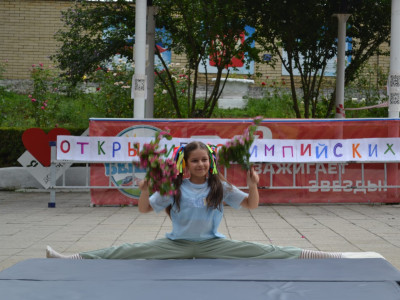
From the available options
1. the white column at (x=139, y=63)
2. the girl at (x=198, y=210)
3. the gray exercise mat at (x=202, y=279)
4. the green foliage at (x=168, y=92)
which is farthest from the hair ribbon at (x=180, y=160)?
the green foliage at (x=168, y=92)

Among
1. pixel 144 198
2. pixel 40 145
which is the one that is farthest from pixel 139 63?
pixel 144 198

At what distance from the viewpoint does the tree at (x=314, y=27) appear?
15789 mm

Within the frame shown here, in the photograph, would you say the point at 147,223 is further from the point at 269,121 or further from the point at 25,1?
the point at 25,1

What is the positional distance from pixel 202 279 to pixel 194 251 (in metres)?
0.71

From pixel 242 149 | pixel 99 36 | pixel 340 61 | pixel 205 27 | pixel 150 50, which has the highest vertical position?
pixel 205 27

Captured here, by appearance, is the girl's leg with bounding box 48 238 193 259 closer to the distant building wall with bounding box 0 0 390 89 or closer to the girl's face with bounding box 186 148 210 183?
the girl's face with bounding box 186 148 210 183

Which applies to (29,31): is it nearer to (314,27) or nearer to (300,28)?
(300,28)

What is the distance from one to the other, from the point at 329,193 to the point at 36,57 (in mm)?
13584

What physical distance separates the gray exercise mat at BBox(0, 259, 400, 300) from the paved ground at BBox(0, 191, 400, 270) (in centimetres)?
182

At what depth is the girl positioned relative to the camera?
199 inches

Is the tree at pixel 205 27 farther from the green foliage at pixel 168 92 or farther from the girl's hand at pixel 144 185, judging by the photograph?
the girl's hand at pixel 144 185

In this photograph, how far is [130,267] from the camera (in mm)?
4883

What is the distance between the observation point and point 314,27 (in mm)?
16266

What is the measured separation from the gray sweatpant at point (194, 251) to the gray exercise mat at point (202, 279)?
0.45 ft
